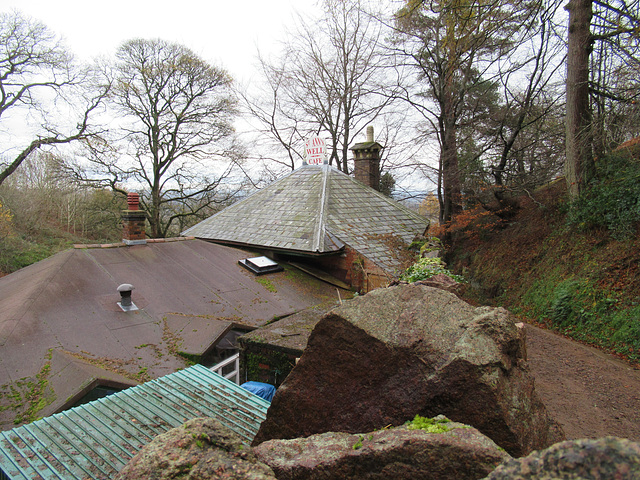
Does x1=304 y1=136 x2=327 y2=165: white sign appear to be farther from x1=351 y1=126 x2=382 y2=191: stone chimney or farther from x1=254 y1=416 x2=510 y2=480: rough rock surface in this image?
x1=254 y1=416 x2=510 y2=480: rough rock surface

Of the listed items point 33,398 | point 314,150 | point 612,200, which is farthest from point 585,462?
point 314,150

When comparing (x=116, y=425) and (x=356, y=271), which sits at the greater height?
(x=356, y=271)

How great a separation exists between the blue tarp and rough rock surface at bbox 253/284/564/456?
3.20m

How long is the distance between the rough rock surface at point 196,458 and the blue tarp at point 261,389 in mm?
4384

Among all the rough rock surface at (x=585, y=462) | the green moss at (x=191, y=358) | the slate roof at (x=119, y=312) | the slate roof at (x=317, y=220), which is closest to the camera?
the rough rock surface at (x=585, y=462)

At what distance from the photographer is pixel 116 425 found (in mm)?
4527

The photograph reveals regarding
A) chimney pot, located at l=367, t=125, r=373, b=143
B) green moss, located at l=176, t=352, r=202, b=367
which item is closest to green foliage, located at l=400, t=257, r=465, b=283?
green moss, located at l=176, t=352, r=202, b=367

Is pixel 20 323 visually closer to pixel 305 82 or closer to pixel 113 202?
pixel 113 202

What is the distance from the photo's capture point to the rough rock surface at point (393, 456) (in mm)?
1783

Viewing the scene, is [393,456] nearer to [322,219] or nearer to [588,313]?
[588,313]

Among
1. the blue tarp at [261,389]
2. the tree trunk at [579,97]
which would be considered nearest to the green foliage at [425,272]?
the blue tarp at [261,389]

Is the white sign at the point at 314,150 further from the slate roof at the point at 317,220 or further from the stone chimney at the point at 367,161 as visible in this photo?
the stone chimney at the point at 367,161

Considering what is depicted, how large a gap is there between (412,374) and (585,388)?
6534 millimetres

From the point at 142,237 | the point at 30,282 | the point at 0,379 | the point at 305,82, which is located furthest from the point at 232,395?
the point at 305,82
